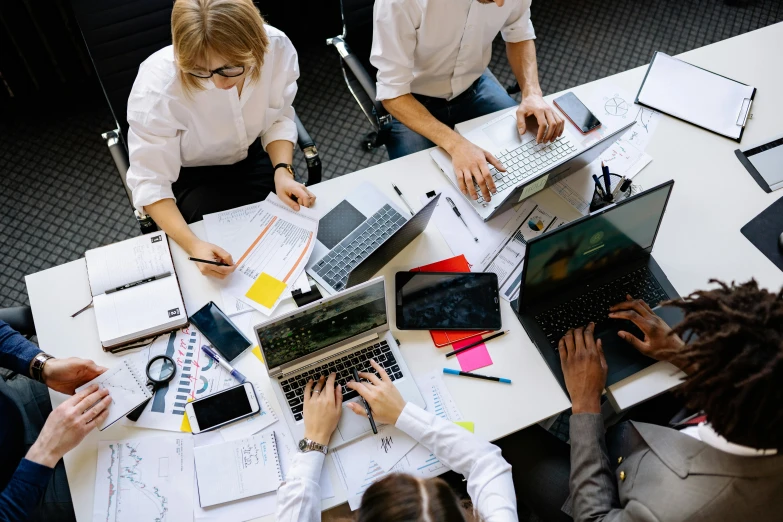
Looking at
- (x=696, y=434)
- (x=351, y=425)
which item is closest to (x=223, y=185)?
(x=351, y=425)

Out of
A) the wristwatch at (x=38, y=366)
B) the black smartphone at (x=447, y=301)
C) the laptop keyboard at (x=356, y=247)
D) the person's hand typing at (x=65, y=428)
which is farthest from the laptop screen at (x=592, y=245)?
the wristwatch at (x=38, y=366)

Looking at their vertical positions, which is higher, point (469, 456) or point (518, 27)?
point (518, 27)

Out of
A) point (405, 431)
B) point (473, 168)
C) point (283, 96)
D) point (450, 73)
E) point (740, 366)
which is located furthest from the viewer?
point (450, 73)

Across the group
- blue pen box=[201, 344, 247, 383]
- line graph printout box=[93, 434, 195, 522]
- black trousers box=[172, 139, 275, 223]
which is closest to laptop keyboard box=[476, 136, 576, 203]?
black trousers box=[172, 139, 275, 223]

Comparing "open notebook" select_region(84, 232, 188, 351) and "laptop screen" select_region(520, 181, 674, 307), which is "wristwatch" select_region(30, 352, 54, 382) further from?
"laptop screen" select_region(520, 181, 674, 307)

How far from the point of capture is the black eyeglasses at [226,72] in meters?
1.61

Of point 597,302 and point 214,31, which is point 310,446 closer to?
point 597,302

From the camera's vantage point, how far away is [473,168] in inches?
71.8

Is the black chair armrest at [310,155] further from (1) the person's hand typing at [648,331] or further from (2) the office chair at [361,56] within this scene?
(1) the person's hand typing at [648,331]

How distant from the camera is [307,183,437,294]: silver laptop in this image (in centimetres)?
167

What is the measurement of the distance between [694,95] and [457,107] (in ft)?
2.53

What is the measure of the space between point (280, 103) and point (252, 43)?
35 centimetres

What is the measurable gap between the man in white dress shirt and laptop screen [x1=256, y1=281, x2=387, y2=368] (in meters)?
0.51

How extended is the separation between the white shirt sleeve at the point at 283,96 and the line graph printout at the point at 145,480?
0.97 meters
